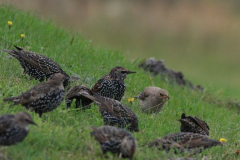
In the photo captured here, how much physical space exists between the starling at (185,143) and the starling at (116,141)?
0.86m

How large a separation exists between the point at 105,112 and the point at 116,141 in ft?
5.05

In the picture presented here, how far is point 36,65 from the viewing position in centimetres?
857

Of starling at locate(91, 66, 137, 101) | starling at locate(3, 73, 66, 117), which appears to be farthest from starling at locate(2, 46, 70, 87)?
starling at locate(3, 73, 66, 117)

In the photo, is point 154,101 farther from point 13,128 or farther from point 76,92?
point 13,128

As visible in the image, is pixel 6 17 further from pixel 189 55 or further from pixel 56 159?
pixel 189 55

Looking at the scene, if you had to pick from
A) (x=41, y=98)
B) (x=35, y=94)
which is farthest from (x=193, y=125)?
(x=35, y=94)

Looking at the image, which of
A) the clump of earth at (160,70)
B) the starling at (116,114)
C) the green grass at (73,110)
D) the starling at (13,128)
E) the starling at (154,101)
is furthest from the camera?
the clump of earth at (160,70)

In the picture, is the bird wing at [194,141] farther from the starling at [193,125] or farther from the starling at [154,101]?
the starling at [154,101]

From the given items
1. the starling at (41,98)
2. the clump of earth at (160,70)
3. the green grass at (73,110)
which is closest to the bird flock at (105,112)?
the starling at (41,98)

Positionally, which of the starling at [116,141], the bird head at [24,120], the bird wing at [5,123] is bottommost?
the starling at [116,141]

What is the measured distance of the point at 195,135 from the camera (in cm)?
691

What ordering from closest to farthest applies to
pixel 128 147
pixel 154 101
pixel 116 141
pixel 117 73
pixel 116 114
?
pixel 128 147, pixel 116 141, pixel 116 114, pixel 117 73, pixel 154 101

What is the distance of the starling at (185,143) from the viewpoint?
657 cm

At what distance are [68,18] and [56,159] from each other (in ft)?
58.8
